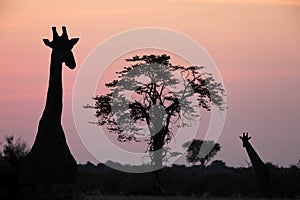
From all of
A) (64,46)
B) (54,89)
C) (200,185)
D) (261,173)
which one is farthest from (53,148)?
(200,185)

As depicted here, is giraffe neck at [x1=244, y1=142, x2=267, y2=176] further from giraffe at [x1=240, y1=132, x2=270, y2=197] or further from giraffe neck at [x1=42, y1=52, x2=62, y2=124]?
giraffe neck at [x1=42, y1=52, x2=62, y2=124]

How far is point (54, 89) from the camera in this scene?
30.8 meters

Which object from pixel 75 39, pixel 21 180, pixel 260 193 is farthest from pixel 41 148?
pixel 260 193

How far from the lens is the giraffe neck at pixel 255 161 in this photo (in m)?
42.8

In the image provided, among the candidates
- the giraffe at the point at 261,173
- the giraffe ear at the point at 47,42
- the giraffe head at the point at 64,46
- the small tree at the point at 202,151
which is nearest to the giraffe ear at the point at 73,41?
the giraffe head at the point at 64,46

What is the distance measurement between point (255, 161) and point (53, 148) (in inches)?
659

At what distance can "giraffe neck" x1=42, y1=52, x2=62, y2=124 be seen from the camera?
98.9 ft

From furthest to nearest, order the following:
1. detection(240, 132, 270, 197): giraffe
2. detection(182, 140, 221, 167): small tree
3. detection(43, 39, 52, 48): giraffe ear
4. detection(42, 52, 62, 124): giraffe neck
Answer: detection(182, 140, 221, 167): small tree → detection(240, 132, 270, 197): giraffe → detection(42, 52, 62, 124): giraffe neck → detection(43, 39, 52, 48): giraffe ear

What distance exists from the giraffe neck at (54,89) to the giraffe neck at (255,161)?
14.5m

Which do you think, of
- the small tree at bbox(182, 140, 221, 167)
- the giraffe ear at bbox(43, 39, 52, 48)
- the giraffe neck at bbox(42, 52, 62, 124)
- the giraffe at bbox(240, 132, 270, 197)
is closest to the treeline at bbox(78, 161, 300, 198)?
the giraffe at bbox(240, 132, 270, 197)

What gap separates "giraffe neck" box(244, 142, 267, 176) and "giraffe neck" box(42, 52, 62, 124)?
14.5 meters

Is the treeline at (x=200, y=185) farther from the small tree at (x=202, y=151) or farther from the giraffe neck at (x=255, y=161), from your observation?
the small tree at (x=202, y=151)

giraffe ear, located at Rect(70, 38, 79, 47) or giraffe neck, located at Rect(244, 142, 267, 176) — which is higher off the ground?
giraffe ear, located at Rect(70, 38, 79, 47)

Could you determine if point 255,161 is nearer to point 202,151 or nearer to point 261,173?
point 261,173
